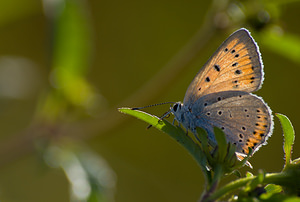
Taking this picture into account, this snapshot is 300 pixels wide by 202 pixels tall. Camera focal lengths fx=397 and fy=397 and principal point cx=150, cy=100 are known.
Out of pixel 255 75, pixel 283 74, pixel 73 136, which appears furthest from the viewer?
pixel 283 74

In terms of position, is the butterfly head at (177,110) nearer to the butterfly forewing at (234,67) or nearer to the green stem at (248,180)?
the butterfly forewing at (234,67)

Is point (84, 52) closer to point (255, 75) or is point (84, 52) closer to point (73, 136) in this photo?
point (73, 136)

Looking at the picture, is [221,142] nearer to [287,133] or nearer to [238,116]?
[287,133]

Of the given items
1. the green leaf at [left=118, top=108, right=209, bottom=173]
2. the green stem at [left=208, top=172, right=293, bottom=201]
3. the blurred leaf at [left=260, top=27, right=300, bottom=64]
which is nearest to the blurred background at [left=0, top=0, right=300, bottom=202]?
the blurred leaf at [left=260, top=27, right=300, bottom=64]

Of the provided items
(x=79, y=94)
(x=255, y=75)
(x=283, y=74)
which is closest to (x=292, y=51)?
(x=255, y=75)

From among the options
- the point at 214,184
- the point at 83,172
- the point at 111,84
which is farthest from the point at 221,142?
the point at 111,84

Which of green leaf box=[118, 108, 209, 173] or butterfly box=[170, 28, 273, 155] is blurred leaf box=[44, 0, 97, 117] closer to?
butterfly box=[170, 28, 273, 155]
